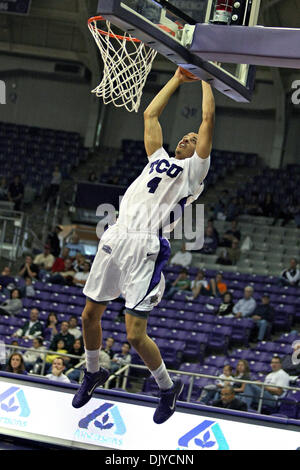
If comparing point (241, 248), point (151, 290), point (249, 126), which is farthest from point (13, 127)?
point (151, 290)

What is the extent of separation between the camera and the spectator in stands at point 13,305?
16953mm

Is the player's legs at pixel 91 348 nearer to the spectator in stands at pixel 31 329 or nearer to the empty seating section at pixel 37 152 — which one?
the spectator in stands at pixel 31 329

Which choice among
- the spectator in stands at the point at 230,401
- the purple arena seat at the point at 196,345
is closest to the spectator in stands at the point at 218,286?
the purple arena seat at the point at 196,345

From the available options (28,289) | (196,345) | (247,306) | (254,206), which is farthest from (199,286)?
(254,206)

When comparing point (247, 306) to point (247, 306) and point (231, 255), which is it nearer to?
point (247, 306)

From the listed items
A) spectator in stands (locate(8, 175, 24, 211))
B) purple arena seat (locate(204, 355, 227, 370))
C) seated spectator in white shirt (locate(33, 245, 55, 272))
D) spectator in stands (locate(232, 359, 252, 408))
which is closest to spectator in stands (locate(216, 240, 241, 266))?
seated spectator in white shirt (locate(33, 245, 55, 272))

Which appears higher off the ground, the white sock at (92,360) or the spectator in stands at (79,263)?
the white sock at (92,360)

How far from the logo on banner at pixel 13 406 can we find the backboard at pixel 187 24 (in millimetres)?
4776

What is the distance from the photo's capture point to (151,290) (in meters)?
6.95

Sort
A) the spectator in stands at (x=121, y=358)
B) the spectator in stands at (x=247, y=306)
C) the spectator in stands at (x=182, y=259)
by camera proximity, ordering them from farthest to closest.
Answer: the spectator in stands at (x=182, y=259) → the spectator in stands at (x=247, y=306) → the spectator in stands at (x=121, y=358)

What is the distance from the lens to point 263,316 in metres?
16.5

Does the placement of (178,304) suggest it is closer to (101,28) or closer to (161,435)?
(161,435)

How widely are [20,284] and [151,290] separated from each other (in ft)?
38.4

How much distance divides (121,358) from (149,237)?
736 cm
